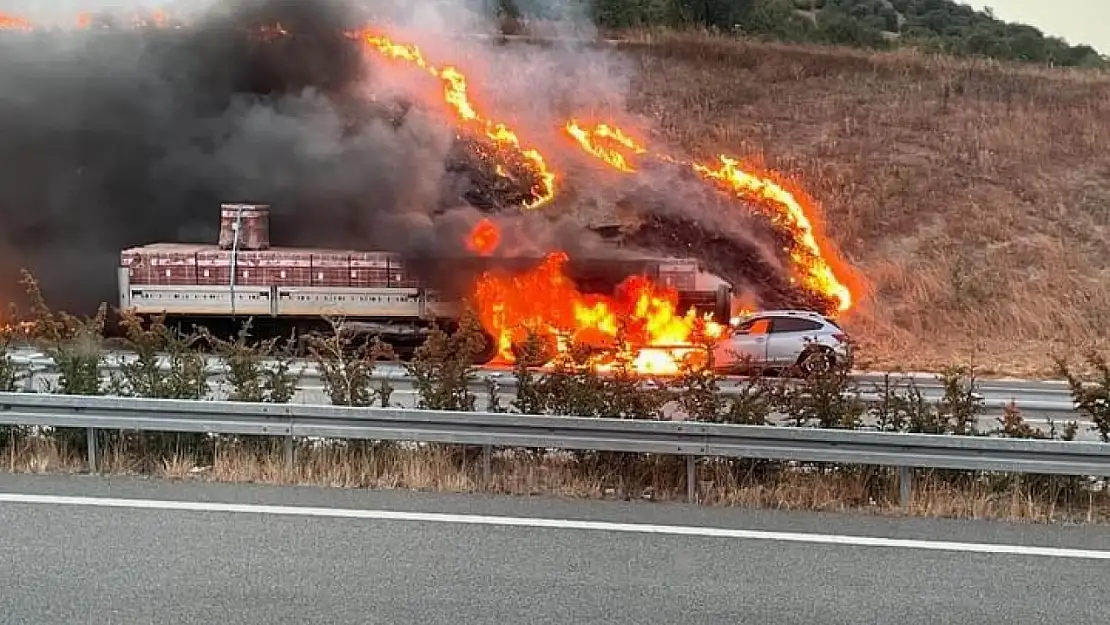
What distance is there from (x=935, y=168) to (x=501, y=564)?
2288 cm

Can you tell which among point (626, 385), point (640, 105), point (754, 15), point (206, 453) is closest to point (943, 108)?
point (754, 15)

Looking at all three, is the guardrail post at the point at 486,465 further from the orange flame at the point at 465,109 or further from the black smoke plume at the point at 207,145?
the orange flame at the point at 465,109

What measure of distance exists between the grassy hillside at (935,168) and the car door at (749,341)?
4.28 m

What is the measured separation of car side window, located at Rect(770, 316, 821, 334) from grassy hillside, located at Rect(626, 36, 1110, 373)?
12.3 ft

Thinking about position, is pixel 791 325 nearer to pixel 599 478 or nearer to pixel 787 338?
pixel 787 338

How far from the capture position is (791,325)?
1552 cm

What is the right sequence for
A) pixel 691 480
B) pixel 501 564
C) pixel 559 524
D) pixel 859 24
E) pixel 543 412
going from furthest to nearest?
pixel 859 24 < pixel 543 412 < pixel 691 480 < pixel 559 524 < pixel 501 564

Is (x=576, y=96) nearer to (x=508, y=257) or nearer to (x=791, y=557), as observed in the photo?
(x=508, y=257)

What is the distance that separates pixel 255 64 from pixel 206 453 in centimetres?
1016

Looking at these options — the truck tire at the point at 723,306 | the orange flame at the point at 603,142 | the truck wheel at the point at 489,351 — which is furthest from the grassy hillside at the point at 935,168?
the truck wheel at the point at 489,351

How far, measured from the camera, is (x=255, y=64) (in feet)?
54.4

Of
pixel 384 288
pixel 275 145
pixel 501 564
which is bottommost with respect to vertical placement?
pixel 501 564

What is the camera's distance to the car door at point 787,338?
50.0ft

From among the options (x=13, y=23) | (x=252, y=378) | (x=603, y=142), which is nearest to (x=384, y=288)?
(x=603, y=142)
